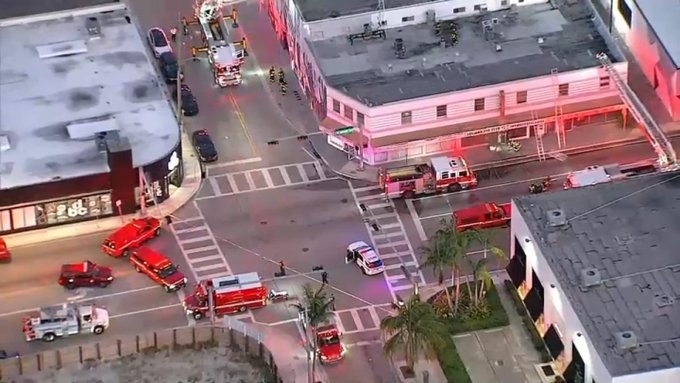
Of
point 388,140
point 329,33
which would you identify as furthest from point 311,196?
point 329,33

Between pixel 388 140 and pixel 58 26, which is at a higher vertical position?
pixel 58 26

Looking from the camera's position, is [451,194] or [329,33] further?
[329,33]

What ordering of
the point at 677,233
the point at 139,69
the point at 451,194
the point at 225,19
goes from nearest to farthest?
the point at 677,233 < the point at 451,194 < the point at 139,69 < the point at 225,19

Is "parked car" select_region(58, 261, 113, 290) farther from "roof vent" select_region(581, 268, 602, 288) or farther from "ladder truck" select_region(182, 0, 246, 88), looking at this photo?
"roof vent" select_region(581, 268, 602, 288)

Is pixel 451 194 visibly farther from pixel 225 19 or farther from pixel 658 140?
pixel 225 19

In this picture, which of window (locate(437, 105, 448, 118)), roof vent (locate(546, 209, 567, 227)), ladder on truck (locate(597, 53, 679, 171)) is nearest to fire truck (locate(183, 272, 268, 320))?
roof vent (locate(546, 209, 567, 227))

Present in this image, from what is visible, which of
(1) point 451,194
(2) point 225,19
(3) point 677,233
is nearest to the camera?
(3) point 677,233

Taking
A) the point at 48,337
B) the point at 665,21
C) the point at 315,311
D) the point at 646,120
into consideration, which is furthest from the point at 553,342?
the point at 665,21
